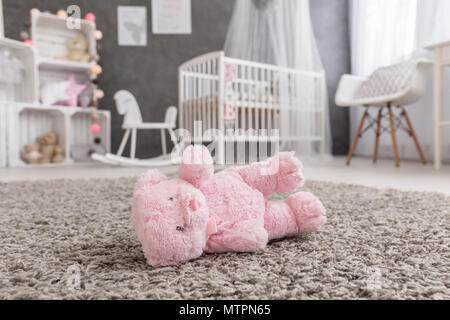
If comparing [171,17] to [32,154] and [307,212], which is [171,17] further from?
[307,212]

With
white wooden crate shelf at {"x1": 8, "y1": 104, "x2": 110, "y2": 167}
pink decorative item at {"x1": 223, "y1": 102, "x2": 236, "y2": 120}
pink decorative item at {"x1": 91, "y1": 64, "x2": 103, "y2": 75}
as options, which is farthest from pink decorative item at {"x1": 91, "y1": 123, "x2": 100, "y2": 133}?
pink decorative item at {"x1": 223, "y1": 102, "x2": 236, "y2": 120}

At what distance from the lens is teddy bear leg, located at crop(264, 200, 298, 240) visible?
1.92 ft

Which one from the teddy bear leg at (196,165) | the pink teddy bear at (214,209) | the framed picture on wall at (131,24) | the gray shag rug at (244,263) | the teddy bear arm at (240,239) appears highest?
the framed picture on wall at (131,24)

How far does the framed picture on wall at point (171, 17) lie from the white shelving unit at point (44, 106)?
0.58 metres

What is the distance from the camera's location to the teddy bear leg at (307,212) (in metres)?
0.60

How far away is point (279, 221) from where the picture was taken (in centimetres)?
59

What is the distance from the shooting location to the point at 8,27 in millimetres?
2939

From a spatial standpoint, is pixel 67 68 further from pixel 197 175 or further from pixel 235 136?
pixel 197 175

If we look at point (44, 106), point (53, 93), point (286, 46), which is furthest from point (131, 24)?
point (286, 46)

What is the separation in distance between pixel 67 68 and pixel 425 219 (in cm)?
306

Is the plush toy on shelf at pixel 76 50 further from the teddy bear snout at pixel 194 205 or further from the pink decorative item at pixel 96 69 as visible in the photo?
the teddy bear snout at pixel 194 205

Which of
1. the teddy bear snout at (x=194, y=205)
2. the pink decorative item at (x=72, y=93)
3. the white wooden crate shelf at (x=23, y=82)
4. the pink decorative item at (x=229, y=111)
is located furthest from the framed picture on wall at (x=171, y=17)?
the teddy bear snout at (x=194, y=205)

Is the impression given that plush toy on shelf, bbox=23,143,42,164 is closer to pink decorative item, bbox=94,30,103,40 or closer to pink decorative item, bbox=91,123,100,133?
pink decorative item, bbox=91,123,100,133

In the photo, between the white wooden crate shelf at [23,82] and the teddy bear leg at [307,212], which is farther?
the white wooden crate shelf at [23,82]
